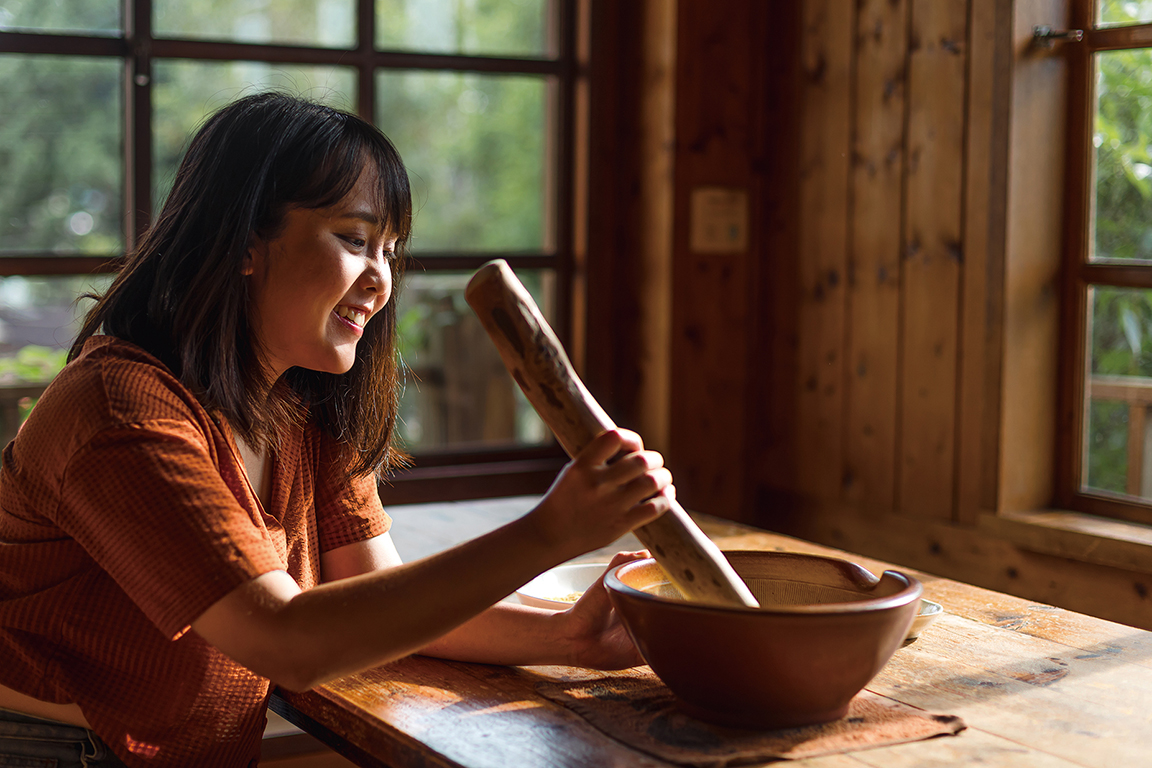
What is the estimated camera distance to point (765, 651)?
3.11 feet

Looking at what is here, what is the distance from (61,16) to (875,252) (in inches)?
77.1

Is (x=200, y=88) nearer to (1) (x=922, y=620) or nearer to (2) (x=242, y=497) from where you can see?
(2) (x=242, y=497)

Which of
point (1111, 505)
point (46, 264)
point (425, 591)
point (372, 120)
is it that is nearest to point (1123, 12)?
point (1111, 505)

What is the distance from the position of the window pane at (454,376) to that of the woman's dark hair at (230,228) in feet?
5.65

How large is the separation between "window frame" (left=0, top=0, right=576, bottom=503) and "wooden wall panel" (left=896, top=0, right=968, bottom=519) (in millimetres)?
883

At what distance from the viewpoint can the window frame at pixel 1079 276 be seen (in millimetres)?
2430

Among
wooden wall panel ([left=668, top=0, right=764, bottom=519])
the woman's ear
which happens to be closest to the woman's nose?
the woman's ear

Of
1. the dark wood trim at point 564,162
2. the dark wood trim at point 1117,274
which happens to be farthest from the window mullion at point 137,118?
the dark wood trim at point 1117,274

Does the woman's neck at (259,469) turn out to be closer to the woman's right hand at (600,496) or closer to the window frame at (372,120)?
the woman's right hand at (600,496)

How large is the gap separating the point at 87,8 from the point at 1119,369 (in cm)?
238

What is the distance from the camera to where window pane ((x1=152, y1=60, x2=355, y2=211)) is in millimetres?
2684

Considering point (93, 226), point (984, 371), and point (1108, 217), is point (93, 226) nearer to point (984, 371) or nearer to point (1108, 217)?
point (984, 371)

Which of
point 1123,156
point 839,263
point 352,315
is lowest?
point 352,315

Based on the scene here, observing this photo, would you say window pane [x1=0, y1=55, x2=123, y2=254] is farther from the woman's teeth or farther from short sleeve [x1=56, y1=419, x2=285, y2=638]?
short sleeve [x1=56, y1=419, x2=285, y2=638]
